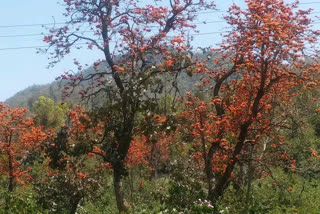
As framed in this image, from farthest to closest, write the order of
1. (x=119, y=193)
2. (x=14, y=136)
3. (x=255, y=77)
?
(x=14, y=136), (x=119, y=193), (x=255, y=77)

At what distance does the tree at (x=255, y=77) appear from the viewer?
24.3 feet

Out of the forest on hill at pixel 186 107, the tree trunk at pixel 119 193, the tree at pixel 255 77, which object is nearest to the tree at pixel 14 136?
the forest on hill at pixel 186 107

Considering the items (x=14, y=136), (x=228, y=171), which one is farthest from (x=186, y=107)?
(x=14, y=136)

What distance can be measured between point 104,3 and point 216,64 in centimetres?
312

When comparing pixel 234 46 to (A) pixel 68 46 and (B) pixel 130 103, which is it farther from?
(A) pixel 68 46

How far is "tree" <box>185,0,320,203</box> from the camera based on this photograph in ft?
24.3

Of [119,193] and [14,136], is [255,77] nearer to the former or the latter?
[119,193]

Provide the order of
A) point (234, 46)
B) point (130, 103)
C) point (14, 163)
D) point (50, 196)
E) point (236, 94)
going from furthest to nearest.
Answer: point (14, 163) → point (50, 196) → point (236, 94) → point (234, 46) → point (130, 103)

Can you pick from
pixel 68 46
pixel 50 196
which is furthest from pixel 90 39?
pixel 50 196

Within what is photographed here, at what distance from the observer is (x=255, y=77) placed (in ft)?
25.7

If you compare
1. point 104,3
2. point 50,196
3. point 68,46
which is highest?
→ point 104,3

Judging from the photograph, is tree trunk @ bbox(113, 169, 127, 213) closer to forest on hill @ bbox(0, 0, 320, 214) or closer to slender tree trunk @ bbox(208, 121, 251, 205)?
forest on hill @ bbox(0, 0, 320, 214)

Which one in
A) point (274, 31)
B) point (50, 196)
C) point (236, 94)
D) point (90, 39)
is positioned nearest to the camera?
point (274, 31)

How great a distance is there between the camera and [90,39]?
31.6 ft
